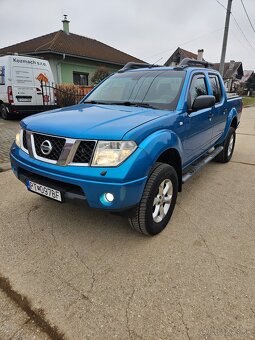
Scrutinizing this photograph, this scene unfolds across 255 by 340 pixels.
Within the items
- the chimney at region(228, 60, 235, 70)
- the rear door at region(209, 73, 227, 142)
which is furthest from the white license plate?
the chimney at region(228, 60, 235, 70)

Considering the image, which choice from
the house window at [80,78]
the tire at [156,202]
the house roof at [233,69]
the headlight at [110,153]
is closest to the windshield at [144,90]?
the tire at [156,202]

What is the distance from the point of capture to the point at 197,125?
11.8 ft

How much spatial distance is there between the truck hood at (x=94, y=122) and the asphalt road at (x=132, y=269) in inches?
46.2

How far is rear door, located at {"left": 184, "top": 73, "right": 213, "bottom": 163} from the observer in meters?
3.38

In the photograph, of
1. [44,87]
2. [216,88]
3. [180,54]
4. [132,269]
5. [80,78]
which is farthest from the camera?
[180,54]

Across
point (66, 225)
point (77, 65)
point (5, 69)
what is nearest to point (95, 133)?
point (66, 225)

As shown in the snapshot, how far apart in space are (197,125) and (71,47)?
1665cm

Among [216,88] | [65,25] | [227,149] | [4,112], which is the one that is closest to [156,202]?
[216,88]

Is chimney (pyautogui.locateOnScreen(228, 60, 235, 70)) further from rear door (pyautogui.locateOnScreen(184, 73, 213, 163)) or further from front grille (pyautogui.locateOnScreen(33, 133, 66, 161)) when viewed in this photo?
front grille (pyautogui.locateOnScreen(33, 133, 66, 161))

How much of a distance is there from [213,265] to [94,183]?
1366mm

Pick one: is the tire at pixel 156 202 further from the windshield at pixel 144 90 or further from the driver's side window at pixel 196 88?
the driver's side window at pixel 196 88

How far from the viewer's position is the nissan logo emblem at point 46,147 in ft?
8.23

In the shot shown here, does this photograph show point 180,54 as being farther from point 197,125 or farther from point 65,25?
point 197,125

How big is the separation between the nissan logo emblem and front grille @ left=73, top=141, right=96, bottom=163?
1.05 feet
